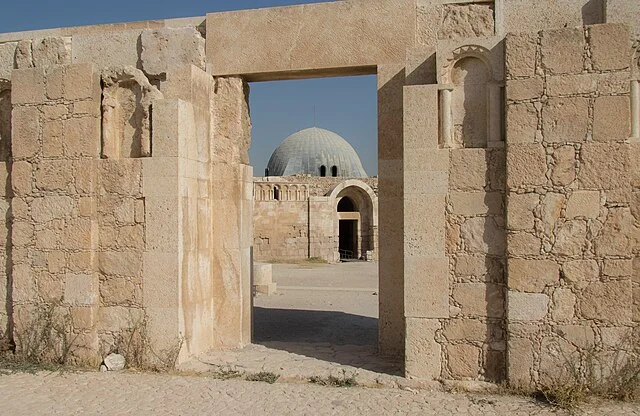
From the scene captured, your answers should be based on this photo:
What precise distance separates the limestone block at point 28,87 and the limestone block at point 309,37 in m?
1.88

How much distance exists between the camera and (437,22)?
6.28 metres

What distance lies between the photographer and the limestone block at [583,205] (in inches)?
201

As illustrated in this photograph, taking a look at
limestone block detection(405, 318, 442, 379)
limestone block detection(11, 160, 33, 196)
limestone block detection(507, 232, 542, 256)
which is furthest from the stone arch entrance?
limestone block detection(507, 232, 542, 256)

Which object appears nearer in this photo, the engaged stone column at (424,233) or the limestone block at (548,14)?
the engaged stone column at (424,233)

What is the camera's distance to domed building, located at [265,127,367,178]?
1478 inches

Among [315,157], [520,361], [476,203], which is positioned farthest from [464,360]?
[315,157]

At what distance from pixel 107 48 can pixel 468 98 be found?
432cm

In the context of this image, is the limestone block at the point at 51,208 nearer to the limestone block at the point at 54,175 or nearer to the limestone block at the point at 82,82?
the limestone block at the point at 54,175

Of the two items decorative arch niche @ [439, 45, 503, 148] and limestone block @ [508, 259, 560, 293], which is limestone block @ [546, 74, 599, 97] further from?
limestone block @ [508, 259, 560, 293]

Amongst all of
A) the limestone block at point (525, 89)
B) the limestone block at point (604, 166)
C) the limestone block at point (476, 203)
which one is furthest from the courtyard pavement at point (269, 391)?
the limestone block at point (525, 89)

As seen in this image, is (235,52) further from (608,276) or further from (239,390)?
(608,276)

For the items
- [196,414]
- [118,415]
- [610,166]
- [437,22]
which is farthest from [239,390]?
[437,22]

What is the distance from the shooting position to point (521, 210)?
207 inches

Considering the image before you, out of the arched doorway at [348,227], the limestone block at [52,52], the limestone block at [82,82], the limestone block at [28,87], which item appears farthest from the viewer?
the arched doorway at [348,227]
